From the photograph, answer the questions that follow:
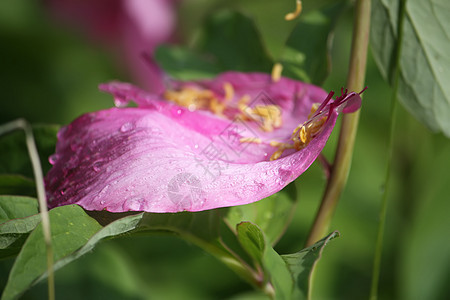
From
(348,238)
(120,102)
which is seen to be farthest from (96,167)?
(348,238)

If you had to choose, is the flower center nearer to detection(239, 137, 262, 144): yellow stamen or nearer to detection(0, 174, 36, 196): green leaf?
detection(239, 137, 262, 144): yellow stamen

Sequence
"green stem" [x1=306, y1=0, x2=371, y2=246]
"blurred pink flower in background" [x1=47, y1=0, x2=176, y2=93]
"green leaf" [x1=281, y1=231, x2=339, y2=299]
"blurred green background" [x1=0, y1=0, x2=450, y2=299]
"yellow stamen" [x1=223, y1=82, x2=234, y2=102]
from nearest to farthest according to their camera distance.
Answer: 1. "green leaf" [x1=281, y1=231, x2=339, y2=299]
2. "green stem" [x1=306, y1=0, x2=371, y2=246]
3. "yellow stamen" [x1=223, y1=82, x2=234, y2=102]
4. "blurred green background" [x1=0, y1=0, x2=450, y2=299]
5. "blurred pink flower in background" [x1=47, y1=0, x2=176, y2=93]

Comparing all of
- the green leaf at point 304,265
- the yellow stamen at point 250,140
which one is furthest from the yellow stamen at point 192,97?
the green leaf at point 304,265

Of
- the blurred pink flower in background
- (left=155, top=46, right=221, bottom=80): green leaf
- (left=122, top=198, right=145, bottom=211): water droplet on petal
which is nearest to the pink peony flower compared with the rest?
(left=122, top=198, right=145, bottom=211): water droplet on petal

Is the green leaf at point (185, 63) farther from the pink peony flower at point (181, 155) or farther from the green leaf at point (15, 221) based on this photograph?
the green leaf at point (15, 221)

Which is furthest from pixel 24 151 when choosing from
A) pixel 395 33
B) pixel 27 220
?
→ pixel 395 33
